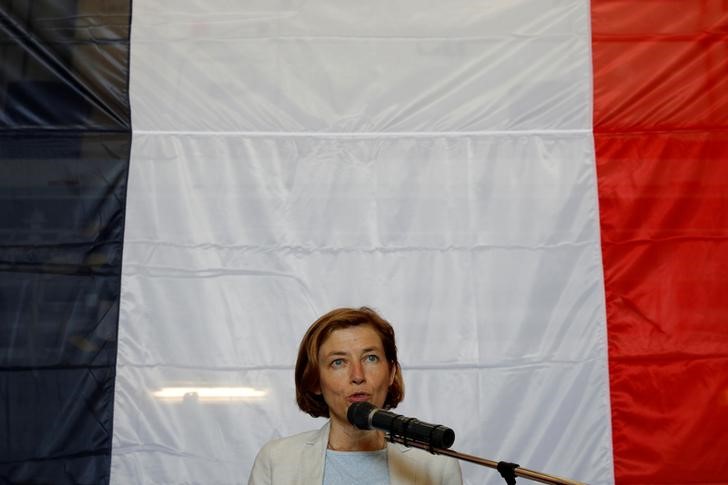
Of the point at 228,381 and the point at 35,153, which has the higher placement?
the point at 35,153

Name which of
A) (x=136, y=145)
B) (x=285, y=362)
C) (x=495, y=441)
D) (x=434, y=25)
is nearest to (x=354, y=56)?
(x=434, y=25)

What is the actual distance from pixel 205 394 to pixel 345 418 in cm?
75

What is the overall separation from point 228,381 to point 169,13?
3.70ft

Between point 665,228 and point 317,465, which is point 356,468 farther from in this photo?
point 665,228

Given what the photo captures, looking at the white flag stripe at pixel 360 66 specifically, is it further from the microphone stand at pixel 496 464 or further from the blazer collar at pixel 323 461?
the microphone stand at pixel 496 464

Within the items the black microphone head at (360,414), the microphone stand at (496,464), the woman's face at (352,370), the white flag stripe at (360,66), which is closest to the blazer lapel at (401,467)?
the woman's face at (352,370)

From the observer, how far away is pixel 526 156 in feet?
8.50

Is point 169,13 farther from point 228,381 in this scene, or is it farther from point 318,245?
point 228,381

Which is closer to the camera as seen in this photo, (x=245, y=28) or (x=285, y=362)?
(x=285, y=362)

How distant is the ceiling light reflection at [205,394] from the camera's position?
2426mm

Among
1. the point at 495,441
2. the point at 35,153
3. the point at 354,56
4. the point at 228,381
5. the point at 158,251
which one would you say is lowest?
the point at 495,441

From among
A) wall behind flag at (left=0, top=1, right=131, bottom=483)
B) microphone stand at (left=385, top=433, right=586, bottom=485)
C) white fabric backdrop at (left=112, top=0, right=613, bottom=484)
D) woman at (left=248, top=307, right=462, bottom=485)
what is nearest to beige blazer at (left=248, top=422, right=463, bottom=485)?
woman at (left=248, top=307, right=462, bottom=485)

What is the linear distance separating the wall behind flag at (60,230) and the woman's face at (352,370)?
863 mm

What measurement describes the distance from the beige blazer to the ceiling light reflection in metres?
0.58
